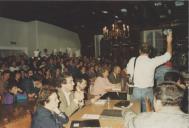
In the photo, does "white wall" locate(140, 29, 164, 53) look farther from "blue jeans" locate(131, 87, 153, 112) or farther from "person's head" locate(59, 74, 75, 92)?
"person's head" locate(59, 74, 75, 92)

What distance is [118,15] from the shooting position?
10828mm

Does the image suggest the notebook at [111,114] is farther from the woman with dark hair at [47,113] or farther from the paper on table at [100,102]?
the paper on table at [100,102]

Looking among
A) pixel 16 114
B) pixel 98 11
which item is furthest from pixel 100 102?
pixel 98 11

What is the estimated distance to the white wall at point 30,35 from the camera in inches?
366

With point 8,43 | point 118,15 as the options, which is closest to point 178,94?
point 8,43

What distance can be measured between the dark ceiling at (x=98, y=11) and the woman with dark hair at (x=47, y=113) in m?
5.01

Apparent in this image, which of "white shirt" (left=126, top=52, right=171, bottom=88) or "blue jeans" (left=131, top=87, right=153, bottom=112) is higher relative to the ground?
"white shirt" (left=126, top=52, right=171, bottom=88)

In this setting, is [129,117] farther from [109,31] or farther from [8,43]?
[8,43]

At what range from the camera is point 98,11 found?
981cm

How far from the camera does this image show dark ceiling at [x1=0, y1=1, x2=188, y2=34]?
7.95m

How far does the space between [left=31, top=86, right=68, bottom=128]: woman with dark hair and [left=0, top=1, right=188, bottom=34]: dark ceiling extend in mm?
5009

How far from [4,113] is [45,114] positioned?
104 inches

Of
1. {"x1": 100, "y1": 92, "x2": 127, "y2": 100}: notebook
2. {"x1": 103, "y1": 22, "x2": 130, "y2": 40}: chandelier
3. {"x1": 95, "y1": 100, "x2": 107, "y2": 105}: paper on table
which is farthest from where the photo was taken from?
{"x1": 103, "y1": 22, "x2": 130, "y2": 40}: chandelier

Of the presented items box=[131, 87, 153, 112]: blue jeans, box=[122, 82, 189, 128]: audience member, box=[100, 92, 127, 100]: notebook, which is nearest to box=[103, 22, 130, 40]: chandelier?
box=[100, 92, 127, 100]: notebook
